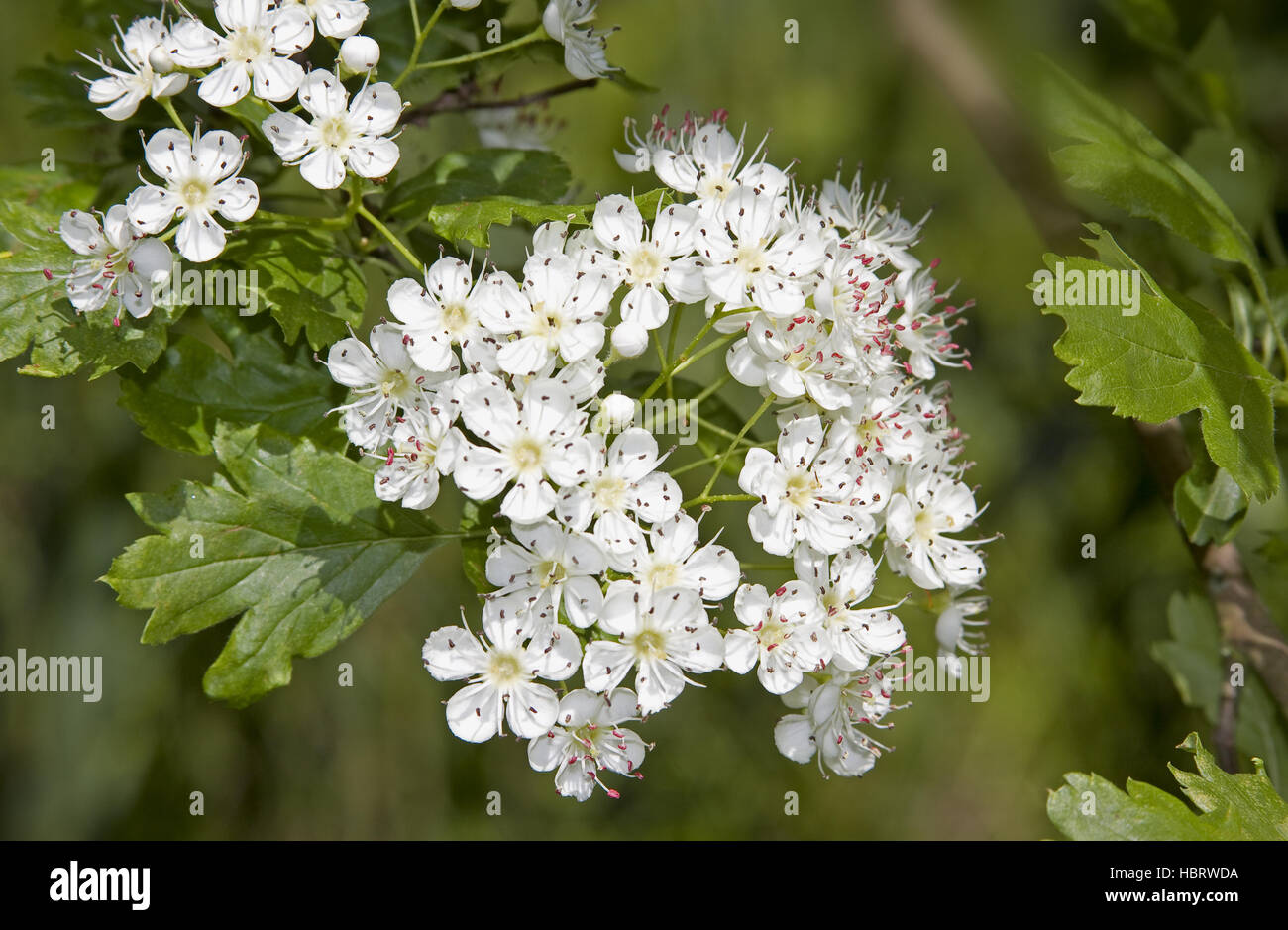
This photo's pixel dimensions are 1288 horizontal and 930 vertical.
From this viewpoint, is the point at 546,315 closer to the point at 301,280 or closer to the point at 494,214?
Answer: the point at 494,214

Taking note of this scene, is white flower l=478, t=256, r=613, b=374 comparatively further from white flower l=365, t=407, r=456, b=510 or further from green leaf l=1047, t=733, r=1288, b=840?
green leaf l=1047, t=733, r=1288, b=840

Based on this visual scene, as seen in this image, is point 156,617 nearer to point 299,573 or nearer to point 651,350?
point 299,573

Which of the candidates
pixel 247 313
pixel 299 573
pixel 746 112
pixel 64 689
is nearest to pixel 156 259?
pixel 247 313

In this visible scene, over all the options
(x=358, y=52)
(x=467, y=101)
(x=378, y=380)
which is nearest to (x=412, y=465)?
(x=378, y=380)

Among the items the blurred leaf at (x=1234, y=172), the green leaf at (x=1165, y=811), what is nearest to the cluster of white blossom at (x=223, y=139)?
the green leaf at (x=1165, y=811)

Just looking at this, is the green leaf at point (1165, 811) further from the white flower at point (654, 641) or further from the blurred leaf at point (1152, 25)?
the blurred leaf at point (1152, 25)
